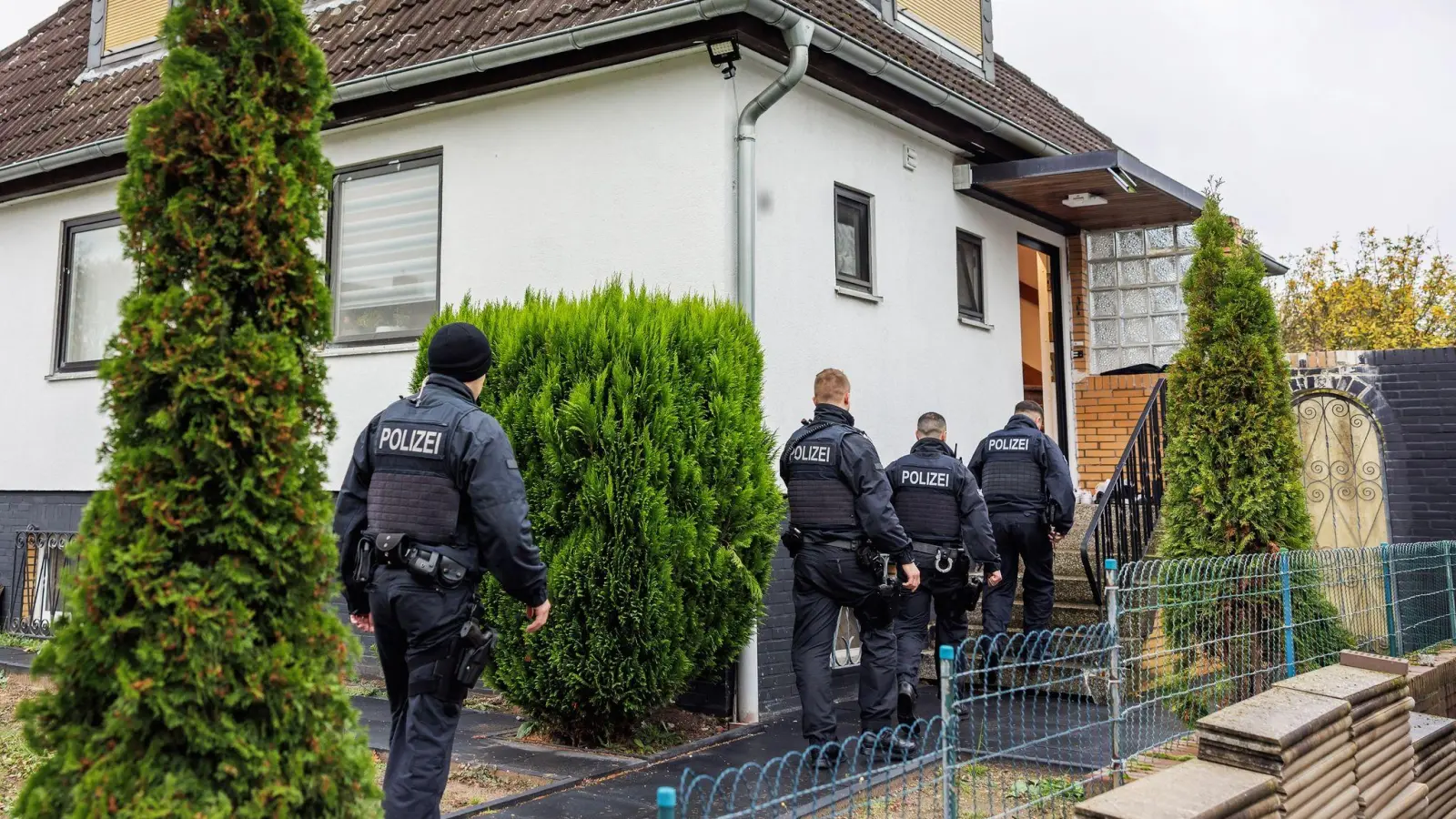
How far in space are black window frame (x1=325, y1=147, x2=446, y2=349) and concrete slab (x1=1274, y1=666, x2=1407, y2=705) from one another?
234 inches

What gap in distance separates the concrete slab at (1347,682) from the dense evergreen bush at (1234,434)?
1.80 ft

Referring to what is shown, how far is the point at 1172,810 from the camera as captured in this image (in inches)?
141

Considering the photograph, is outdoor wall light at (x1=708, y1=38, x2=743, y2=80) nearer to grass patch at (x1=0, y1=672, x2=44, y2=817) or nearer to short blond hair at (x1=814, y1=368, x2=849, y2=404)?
short blond hair at (x1=814, y1=368, x2=849, y2=404)

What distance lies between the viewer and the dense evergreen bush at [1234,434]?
6.82 metres

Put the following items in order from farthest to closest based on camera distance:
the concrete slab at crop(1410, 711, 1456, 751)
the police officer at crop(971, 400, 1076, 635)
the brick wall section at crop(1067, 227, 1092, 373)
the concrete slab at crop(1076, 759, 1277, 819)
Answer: the brick wall section at crop(1067, 227, 1092, 373)
the police officer at crop(971, 400, 1076, 635)
the concrete slab at crop(1410, 711, 1456, 751)
the concrete slab at crop(1076, 759, 1277, 819)

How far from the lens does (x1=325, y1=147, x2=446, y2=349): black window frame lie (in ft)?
28.0

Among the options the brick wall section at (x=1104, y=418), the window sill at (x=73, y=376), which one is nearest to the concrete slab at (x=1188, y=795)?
the brick wall section at (x=1104, y=418)

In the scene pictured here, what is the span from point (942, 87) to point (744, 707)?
462 cm

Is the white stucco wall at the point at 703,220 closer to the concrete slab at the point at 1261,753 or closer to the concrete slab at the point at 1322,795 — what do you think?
the concrete slab at the point at 1261,753

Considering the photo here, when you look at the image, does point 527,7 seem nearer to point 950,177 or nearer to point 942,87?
point 942,87

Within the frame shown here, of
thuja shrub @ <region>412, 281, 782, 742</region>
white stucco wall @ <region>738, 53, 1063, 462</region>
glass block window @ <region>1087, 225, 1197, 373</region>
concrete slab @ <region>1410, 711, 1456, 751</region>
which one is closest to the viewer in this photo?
thuja shrub @ <region>412, 281, 782, 742</region>

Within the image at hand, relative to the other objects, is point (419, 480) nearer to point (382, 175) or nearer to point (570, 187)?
point (570, 187)

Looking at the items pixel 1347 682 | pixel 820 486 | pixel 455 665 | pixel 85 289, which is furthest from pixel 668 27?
pixel 85 289

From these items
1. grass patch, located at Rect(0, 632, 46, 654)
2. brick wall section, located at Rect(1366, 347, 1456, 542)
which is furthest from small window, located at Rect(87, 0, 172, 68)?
brick wall section, located at Rect(1366, 347, 1456, 542)
